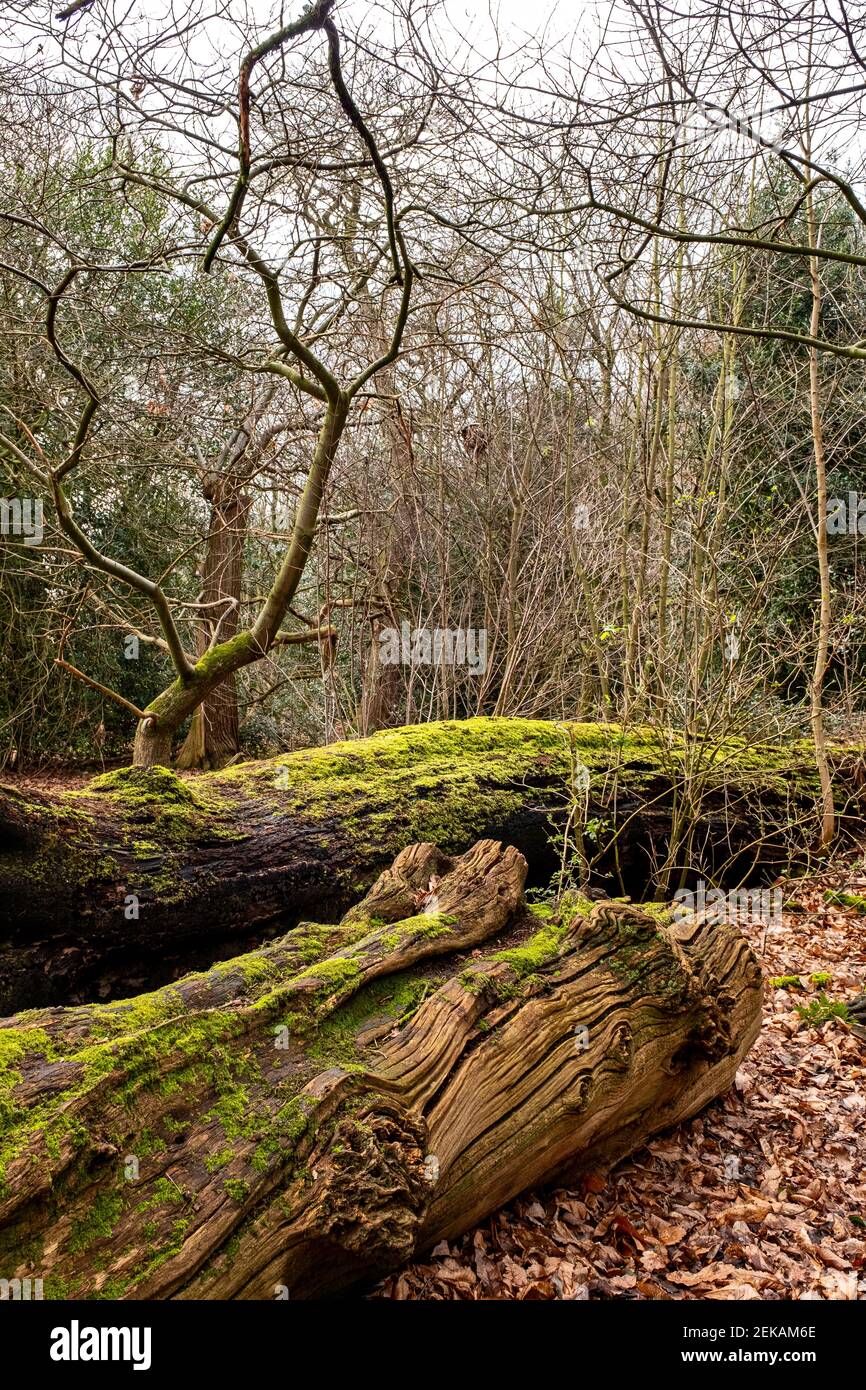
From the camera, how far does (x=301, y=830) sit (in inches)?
200

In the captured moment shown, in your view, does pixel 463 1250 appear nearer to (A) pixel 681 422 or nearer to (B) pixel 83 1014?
(B) pixel 83 1014

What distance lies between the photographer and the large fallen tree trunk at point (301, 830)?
13.5 feet

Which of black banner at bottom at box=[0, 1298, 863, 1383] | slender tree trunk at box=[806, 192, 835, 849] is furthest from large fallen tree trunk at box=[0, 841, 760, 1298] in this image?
slender tree trunk at box=[806, 192, 835, 849]

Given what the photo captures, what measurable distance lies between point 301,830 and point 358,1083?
2.34m

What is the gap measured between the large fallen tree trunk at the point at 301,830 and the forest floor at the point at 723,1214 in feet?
5.19

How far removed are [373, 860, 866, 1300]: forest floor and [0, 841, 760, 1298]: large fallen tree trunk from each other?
0.44ft

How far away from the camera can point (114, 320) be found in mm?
7910

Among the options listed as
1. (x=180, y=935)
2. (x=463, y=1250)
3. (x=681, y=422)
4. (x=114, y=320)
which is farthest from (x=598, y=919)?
(x=681, y=422)

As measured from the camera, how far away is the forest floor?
2.96 m

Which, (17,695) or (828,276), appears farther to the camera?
(17,695)
